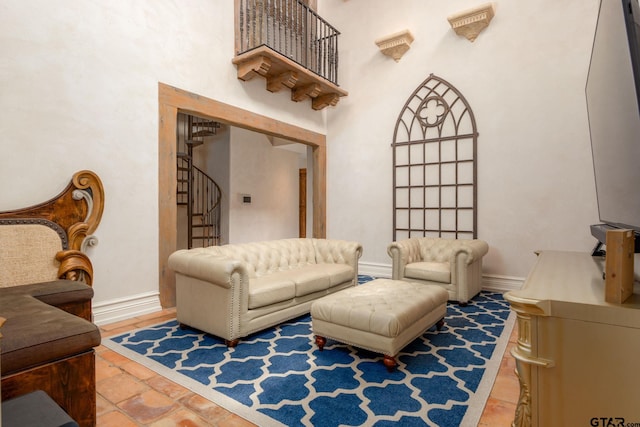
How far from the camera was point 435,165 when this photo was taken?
4.55 meters

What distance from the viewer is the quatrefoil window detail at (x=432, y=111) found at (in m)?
4.50

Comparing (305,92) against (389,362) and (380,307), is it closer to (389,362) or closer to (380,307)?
(380,307)

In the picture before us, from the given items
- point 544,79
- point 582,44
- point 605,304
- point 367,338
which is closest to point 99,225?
point 367,338

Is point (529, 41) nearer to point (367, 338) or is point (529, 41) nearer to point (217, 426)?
point (367, 338)

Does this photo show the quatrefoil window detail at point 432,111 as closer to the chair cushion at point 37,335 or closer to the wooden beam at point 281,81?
the wooden beam at point 281,81

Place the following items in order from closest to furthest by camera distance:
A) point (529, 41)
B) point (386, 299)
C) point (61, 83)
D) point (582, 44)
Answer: point (386, 299), point (61, 83), point (582, 44), point (529, 41)

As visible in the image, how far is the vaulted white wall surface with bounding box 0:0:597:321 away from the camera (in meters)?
2.62

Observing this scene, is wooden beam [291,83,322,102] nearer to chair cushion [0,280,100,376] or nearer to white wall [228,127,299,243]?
white wall [228,127,299,243]

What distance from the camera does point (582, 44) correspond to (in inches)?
144

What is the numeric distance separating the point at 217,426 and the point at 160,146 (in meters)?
2.67

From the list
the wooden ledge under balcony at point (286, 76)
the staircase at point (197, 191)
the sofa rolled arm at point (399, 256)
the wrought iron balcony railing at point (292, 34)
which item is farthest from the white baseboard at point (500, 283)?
the staircase at point (197, 191)

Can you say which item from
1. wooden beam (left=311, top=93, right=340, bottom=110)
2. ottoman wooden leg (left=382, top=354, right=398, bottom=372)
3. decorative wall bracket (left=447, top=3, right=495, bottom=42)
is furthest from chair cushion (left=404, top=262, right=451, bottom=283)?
decorative wall bracket (left=447, top=3, right=495, bottom=42)

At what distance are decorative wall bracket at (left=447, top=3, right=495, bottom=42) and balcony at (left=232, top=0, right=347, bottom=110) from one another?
1.72 m

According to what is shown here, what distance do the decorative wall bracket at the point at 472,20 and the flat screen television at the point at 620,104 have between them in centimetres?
288
